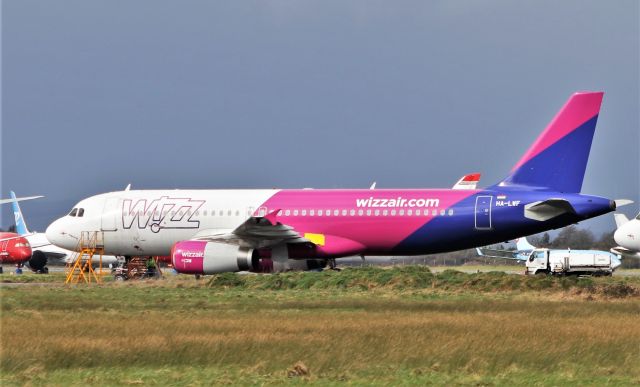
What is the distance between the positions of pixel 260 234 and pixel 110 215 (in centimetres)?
740

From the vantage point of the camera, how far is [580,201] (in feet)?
120

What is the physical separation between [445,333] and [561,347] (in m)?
2.60

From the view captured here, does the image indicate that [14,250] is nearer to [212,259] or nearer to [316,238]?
[212,259]

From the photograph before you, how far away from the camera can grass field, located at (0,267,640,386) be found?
47.0ft

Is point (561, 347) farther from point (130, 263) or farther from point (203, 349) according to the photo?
point (130, 263)

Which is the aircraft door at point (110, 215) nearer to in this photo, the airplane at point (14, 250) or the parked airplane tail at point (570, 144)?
the parked airplane tail at point (570, 144)

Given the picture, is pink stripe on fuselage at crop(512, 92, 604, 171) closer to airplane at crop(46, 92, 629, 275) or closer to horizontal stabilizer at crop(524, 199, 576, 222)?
airplane at crop(46, 92, 629, 275)

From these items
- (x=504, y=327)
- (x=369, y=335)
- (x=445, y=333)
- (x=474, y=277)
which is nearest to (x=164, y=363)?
(x=369, y=335)

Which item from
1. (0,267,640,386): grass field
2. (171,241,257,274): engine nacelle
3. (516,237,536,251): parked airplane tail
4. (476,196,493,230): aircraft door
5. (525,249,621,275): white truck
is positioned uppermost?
(476,196,493,230): aircraft door

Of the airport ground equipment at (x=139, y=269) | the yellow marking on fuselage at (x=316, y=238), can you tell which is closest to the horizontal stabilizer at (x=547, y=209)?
the yellow marking on fuselage at (x=316, y=238)

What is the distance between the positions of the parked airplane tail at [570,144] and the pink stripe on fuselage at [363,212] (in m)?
2.92

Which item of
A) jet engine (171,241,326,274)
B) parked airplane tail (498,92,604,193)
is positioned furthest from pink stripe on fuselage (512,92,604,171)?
jet engine (171,241,326,274)

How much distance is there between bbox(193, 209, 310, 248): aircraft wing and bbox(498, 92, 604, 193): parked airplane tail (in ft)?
30.6

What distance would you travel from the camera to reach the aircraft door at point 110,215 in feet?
140
